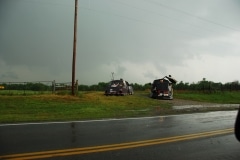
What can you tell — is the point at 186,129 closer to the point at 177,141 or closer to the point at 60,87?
the point at 177,141

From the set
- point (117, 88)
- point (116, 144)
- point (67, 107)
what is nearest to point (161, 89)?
point (117, 88)

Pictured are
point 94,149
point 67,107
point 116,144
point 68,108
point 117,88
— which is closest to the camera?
Answer: point 94,149

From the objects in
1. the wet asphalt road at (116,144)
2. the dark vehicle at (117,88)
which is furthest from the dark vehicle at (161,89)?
the wet asphalt road at (116,144)

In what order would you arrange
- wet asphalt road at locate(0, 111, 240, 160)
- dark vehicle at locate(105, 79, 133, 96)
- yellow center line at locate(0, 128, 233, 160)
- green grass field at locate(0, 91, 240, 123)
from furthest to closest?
dark vehicle at locate(105, 79, 133, 96) → green grass field at locate(0, 91, 240, 123) → wet asphalt road at locate(0, 111, 240, 160) → yellow center line at locate(0, 128, 233, 160)

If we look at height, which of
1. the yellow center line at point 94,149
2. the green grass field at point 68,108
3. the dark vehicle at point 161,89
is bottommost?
the yellow center line at point 94,149

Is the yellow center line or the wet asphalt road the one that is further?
the wet asphalt road

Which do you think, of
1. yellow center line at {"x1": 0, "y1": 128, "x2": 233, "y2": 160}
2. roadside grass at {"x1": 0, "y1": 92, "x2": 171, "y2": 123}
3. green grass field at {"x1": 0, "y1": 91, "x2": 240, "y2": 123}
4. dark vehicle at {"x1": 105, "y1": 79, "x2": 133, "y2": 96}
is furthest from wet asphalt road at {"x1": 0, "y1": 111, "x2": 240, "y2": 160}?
dark vehicle at {"x1": 105, "y1": 79, "x2": 133, "y2": 96}

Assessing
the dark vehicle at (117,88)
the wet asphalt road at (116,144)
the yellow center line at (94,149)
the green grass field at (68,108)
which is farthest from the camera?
the dark vehicle at (117,88)

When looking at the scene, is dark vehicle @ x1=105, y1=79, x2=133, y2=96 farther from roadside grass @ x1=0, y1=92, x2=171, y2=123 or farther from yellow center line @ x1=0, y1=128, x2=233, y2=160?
yellow center line @ x1=0, y1=128, x2=233, y2=160

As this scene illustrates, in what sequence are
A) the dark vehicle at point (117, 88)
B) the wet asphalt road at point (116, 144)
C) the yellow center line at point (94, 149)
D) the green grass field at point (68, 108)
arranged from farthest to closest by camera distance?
the dark vehicle at point (117, 88) → the green grass field at point (68, 108) → the wet asphalt road at point (116, 144) → the yellow center line at point (94, 149)

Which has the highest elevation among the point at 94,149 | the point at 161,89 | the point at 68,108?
the point at 161,89

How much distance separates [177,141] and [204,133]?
6.81 ft

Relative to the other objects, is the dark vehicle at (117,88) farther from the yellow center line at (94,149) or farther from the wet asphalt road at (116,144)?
the yellow center line at (94,149)

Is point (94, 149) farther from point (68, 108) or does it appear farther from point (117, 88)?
point (117, 88)
